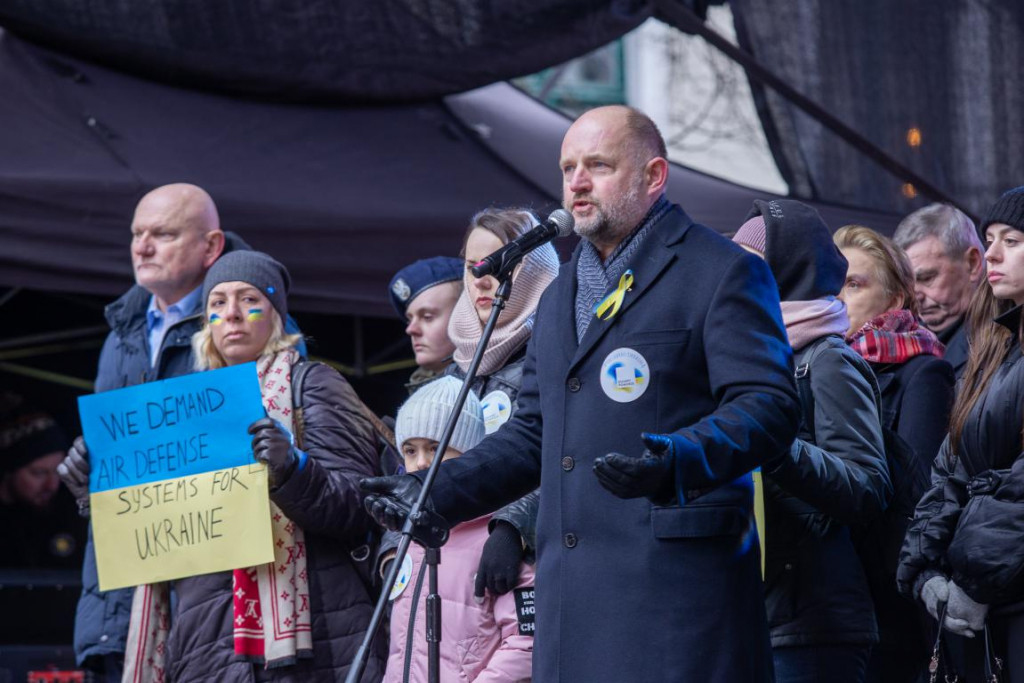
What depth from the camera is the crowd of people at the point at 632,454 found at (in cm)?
337

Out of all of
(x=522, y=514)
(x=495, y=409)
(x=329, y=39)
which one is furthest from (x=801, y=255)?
(x=329, y=39)

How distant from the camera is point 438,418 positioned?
454 centimetres

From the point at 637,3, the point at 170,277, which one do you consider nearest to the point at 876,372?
→ the point at 170,277

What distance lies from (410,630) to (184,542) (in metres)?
1.09

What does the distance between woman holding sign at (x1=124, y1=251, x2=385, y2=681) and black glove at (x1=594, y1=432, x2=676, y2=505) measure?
1.99m

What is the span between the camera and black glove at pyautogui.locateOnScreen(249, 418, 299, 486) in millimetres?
4754

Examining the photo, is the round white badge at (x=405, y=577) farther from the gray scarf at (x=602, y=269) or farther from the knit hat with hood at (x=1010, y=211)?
the knit hat with hood at (x=1010, y=211)

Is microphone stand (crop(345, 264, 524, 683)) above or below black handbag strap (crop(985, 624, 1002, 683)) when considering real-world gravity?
above

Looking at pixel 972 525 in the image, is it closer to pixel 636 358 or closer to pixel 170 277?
pixel 636 358

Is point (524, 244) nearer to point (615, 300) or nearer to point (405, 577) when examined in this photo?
point (615, 300)

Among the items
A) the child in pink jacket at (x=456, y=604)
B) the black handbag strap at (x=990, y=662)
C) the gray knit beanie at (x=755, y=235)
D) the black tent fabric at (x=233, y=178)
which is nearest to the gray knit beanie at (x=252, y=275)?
the child in pink jacket at (x=456, y=604)

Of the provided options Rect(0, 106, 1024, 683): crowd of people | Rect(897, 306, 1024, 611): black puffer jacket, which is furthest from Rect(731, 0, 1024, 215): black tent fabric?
Rect(897, 306, 1024, 611): black puffer jacket

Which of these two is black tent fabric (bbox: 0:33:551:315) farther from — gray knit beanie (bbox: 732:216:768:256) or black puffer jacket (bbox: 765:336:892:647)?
black puffer jacket (bbox: 765:336:892:647)

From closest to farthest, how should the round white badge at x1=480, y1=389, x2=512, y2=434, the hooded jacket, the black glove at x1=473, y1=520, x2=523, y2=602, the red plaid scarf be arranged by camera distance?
the hooded jacket → the black glove at x1=473, y1=520, x2=523, y2=602 → the round white badge at x1=480, y1=389, x2=512, y2=434 → the red plaid scarf
